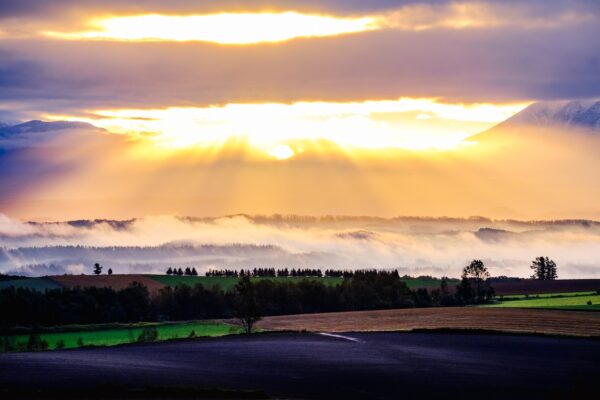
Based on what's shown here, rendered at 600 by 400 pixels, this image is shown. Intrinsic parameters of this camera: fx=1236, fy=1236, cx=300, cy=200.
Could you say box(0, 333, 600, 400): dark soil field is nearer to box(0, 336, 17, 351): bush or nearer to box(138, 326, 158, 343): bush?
box(138, 326, 158, 343): bush

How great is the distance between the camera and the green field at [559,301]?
160 metres

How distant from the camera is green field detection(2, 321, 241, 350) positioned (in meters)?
138

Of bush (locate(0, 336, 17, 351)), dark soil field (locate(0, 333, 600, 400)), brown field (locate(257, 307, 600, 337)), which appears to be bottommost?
dark soil field (locate(0, 333, 600, 400))

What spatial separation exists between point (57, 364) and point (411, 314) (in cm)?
8309

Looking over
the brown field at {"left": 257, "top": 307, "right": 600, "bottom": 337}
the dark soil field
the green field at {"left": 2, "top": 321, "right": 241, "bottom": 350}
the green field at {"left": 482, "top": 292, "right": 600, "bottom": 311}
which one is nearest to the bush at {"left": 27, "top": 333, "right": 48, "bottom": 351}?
the green field at {"left": 2, "top": 321, "right": 241, "bottom": 350}

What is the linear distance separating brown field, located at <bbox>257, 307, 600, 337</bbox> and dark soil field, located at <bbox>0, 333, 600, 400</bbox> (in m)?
11.4

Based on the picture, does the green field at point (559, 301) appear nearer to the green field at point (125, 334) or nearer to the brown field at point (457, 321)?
the brown field at point (457, 321)

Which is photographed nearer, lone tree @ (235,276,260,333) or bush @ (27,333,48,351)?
bush @ (27,333,48,351)

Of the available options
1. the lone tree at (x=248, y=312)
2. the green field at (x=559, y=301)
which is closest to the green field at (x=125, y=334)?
the lone tree at (x=248, y=312)

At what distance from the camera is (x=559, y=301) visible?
177 metres

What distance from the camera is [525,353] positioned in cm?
9762

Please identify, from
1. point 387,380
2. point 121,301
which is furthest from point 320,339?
point 121,301

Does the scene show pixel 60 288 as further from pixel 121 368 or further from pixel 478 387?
pixel 478 387

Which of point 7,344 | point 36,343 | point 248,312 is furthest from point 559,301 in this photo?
point 7,344
